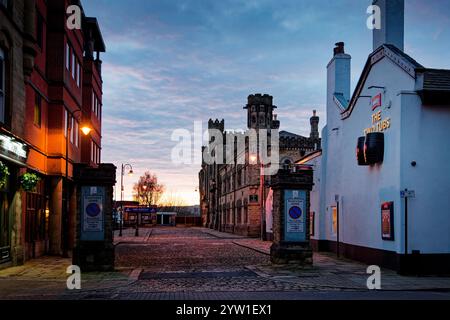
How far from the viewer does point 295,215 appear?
21.5 metres

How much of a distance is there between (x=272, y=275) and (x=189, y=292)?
459 centimetres

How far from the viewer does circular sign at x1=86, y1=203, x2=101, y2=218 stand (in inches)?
763

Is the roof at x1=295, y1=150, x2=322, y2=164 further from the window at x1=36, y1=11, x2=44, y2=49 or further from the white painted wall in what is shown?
the window at x1=36, y1=11, x2=44, y2=49

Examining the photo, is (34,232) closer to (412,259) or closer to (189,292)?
(189,292)

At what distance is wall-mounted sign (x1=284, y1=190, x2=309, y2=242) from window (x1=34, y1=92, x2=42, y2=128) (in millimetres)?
11399

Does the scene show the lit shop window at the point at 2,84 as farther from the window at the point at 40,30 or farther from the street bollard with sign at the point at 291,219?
the street bollard with sign at the point at 291,219

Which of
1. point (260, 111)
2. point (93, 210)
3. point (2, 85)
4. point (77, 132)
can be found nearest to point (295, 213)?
point (93, 210)

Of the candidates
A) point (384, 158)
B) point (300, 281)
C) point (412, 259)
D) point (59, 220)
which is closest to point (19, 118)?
point (59, 220)

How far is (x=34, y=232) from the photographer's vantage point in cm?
2447

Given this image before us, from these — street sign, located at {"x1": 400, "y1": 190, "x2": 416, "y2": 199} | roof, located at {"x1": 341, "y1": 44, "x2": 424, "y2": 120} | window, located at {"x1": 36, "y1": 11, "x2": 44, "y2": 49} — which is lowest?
street sign, located at {"x1": 400, "y1": 190, "x2": 416, "y2": 199}

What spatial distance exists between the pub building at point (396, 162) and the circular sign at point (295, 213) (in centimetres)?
289

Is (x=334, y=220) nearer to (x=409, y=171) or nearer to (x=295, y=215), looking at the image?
(x=295, y=215)

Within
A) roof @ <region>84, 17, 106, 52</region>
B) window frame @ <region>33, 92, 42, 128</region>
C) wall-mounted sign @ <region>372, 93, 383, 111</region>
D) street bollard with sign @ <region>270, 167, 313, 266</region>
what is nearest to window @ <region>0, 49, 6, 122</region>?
window frame @ <region>33, 92, 42, 128</region>

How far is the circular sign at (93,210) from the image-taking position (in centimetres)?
1938
